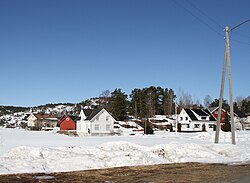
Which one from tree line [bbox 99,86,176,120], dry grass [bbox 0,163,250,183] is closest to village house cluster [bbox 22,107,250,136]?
tree line [bbox 99,86,176,120]

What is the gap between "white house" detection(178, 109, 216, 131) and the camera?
286 feet

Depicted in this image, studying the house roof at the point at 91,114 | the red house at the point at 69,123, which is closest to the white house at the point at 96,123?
the house roof at the point at 91,114

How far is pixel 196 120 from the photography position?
8744cm

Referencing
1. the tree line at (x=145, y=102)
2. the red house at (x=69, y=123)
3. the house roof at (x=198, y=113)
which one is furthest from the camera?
the tree line at (x=145, y=102)

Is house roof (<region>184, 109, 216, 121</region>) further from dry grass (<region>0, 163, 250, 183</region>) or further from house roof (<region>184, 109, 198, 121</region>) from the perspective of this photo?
dry grass (<region>0, 163, 250, 183</region>)

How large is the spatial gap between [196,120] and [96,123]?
116 feet

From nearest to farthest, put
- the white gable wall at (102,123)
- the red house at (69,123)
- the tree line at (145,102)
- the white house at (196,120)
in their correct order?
the white gable wall at (102,123) → the red house at (69,123) → the white house at (196,120) → the tree line at (145,102)

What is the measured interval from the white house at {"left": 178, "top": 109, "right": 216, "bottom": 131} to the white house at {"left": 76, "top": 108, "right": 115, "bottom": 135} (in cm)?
3046

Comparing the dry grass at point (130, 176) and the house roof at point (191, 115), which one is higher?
the house roof at point (191, 115)

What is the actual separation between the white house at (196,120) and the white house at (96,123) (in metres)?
30.5

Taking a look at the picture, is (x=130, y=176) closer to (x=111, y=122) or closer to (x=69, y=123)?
(x=111, y=122)

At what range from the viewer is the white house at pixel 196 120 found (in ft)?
286

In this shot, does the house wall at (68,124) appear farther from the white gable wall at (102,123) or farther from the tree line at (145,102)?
the tree line at (145,102)

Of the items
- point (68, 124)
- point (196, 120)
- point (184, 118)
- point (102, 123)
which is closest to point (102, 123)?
point (102, 123)
